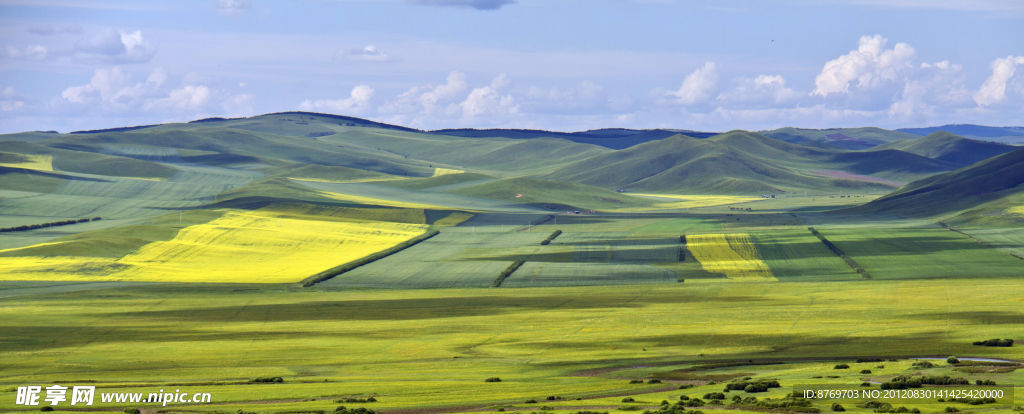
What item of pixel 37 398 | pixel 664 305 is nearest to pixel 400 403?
pixel 37 398

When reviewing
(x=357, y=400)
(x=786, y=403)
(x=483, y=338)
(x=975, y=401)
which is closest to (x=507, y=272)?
(x=483, y=338)

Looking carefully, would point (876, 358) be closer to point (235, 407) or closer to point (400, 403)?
point (400, 403)

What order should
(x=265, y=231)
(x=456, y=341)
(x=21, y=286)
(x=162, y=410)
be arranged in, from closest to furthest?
(x=162, y=410), (x=456, y=341), (x=21, y=286), (x=265, y=231)

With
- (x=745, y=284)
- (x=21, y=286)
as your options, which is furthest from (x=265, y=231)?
(x=745, y=284)

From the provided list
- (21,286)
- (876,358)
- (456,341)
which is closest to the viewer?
(876,358)

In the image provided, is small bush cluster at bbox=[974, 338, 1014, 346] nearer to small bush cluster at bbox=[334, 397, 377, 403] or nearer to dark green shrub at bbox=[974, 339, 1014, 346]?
dark green shrub at bbox=[974, 339, 1014, 346]

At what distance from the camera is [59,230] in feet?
612

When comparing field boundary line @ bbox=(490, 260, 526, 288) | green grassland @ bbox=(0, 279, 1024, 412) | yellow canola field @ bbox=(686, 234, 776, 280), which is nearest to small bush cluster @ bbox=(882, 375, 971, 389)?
green grassland @ bbox=(0, 279, 1024, 412)

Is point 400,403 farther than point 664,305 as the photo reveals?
No

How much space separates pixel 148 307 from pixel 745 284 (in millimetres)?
69509

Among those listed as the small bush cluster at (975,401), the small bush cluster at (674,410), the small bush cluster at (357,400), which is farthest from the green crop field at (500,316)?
the small bush cluster at (975,401)

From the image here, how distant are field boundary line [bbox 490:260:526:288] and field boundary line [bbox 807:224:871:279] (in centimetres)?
4528

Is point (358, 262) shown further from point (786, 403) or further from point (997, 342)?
point (786, 403)

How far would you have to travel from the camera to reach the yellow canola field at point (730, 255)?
13850 centimetres
